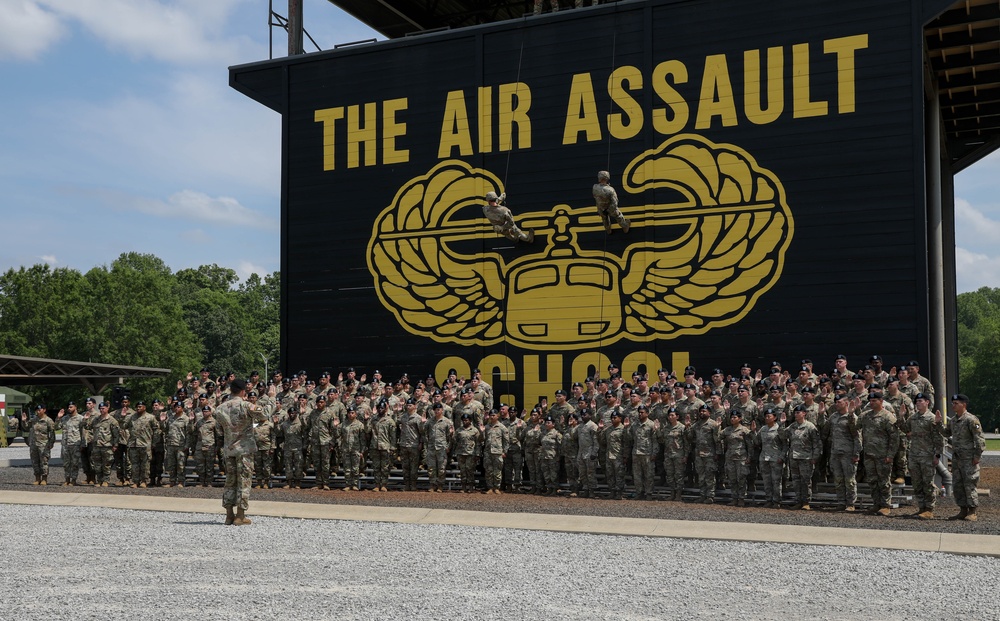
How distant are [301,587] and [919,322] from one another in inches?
499

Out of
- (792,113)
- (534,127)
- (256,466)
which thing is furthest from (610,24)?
(256,466)

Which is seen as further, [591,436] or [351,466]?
[351,466]

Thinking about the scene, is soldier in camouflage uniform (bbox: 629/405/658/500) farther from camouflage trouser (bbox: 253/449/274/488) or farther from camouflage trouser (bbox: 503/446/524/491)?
camouflage trouser (bbox: 253/449/274/488)

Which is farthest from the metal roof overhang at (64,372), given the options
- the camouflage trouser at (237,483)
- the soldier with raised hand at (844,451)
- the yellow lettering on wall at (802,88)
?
the soldier with raised hand at (844,451)

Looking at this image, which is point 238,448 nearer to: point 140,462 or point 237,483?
point 237,483

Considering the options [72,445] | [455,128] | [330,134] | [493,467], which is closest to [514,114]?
[455,128]

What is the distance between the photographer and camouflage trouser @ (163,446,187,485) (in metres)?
18.8

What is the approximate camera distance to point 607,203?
18.2 metres

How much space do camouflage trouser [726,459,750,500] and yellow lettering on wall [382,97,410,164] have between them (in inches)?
421

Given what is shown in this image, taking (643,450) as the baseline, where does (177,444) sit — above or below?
below

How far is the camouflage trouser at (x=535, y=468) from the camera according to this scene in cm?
1717

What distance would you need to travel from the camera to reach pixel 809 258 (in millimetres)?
17812

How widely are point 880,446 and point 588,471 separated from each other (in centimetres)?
489

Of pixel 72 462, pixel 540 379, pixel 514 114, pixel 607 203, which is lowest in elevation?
pixel 72 462
